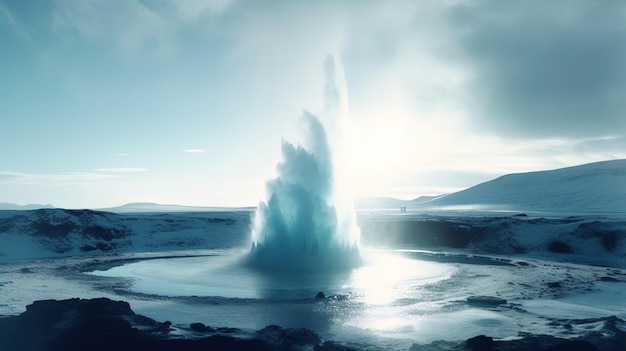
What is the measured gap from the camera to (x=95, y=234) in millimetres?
72125

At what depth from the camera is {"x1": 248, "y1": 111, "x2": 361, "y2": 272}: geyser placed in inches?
2019

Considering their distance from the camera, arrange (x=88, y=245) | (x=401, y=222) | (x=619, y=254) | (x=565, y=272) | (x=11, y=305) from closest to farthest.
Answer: (x=11, y=305), (x=565, y=272), (x=619, y=254), (x=88, y=245), (x=401, y=222)

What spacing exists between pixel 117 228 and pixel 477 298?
6244 centimetres

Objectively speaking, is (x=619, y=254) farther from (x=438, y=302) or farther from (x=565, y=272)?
(x=438, y=302)

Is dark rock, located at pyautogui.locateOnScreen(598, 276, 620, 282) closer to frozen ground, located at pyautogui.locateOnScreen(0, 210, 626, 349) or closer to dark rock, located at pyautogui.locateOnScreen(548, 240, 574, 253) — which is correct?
frozen ground, located at pyautogui.locateOnScreen(0, 210, 626, 349)

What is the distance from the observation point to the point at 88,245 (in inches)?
2648

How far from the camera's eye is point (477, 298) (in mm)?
30547

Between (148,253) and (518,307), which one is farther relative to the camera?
(148,253)

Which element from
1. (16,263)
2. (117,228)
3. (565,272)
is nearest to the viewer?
(565,272)

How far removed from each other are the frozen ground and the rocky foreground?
1251 millimetres

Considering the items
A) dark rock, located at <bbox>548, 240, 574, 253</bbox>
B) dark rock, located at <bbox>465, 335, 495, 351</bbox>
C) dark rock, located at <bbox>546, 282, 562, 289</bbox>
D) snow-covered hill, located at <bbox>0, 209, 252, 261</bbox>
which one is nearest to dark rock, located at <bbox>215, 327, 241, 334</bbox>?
dark rock, located at <bbox>465, 335, 495, 351</bbox>

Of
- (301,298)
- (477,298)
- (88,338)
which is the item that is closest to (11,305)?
(88,338)

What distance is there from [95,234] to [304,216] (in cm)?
3773

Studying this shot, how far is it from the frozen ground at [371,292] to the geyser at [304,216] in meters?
3.64
